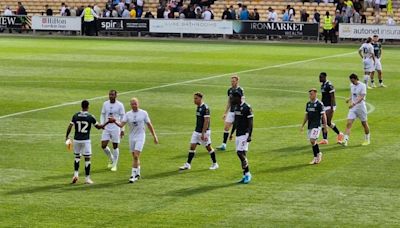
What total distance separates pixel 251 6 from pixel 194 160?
48585mm

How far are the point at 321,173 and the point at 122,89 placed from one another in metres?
18.4

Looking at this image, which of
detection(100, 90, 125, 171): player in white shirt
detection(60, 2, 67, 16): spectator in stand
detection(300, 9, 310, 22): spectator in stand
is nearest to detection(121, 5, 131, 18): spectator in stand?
detection(60, 2, 67, 16): spectator in stand

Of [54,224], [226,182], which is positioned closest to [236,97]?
[226,182]

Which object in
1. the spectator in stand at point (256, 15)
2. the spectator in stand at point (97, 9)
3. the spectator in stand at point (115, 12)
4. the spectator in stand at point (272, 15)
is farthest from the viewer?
the spectator in stand at point (115, 12)

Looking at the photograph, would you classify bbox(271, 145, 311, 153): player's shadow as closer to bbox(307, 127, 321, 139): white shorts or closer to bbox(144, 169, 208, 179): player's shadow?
bbox(307, 127, 321, 139): white shorts

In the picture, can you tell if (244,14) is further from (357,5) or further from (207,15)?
(357,5)

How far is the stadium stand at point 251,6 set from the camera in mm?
70688

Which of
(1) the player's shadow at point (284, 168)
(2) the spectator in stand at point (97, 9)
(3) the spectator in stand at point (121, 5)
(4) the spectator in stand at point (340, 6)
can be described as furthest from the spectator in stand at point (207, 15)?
(1) the player's shadow at point (284, 168)

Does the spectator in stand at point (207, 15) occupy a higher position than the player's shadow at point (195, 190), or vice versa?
the spectator in stand at point (207, 15)

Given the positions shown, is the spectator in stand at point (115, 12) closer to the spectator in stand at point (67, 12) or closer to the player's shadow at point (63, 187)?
the spectator in stand at point (67, 12)

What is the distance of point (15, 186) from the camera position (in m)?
23.4

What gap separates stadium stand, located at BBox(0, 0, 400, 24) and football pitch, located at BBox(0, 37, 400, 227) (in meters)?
18.9

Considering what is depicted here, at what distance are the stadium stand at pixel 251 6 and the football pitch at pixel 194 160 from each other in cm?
1892

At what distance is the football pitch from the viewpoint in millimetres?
20828
